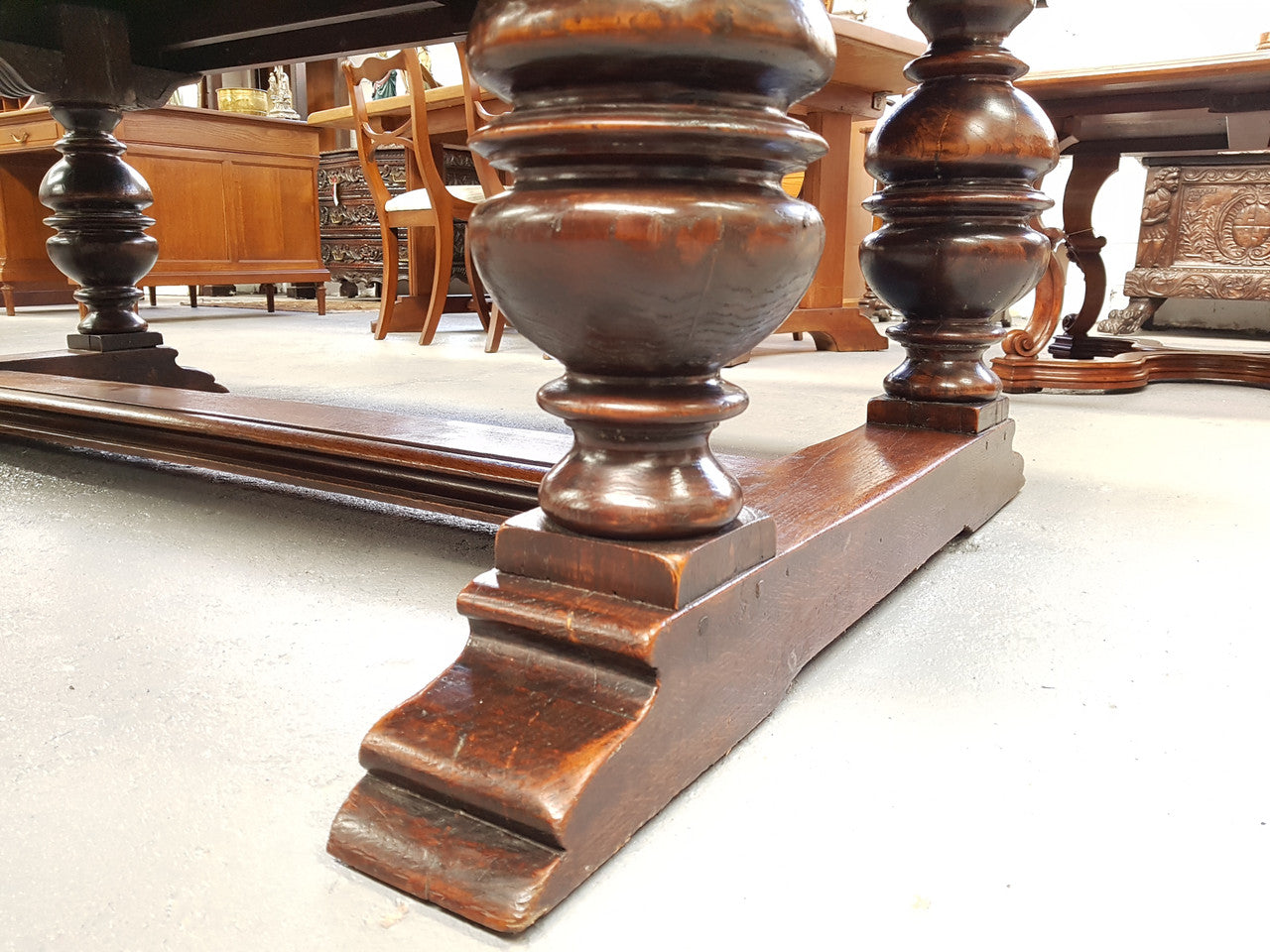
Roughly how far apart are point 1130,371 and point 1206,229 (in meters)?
1.48

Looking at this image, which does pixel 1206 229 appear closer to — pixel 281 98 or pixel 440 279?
pixel 440 279

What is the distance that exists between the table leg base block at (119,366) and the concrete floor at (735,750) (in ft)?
1.78

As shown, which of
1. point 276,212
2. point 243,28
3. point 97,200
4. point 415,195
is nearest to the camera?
point 243,28

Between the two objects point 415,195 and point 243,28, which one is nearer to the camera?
point 243,28

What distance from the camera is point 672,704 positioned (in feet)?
1.52

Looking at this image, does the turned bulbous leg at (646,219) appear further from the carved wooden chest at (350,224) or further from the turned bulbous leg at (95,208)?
the carved wooden chest at (350,224)

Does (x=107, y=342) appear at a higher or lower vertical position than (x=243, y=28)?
lower

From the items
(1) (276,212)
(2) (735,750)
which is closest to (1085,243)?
(2) (735,750)

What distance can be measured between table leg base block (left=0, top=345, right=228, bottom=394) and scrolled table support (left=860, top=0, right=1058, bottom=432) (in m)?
1.08

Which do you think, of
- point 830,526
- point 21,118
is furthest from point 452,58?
point 830,526

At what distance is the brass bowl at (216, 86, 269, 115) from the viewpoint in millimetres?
4887

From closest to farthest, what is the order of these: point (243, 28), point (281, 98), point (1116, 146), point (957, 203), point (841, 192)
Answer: point (957, 203) → point (243, 28) → point (1116, 146) → point (841, 192) → point (281, 98)

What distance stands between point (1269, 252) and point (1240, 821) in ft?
10.7

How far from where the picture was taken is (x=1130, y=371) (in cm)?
209
